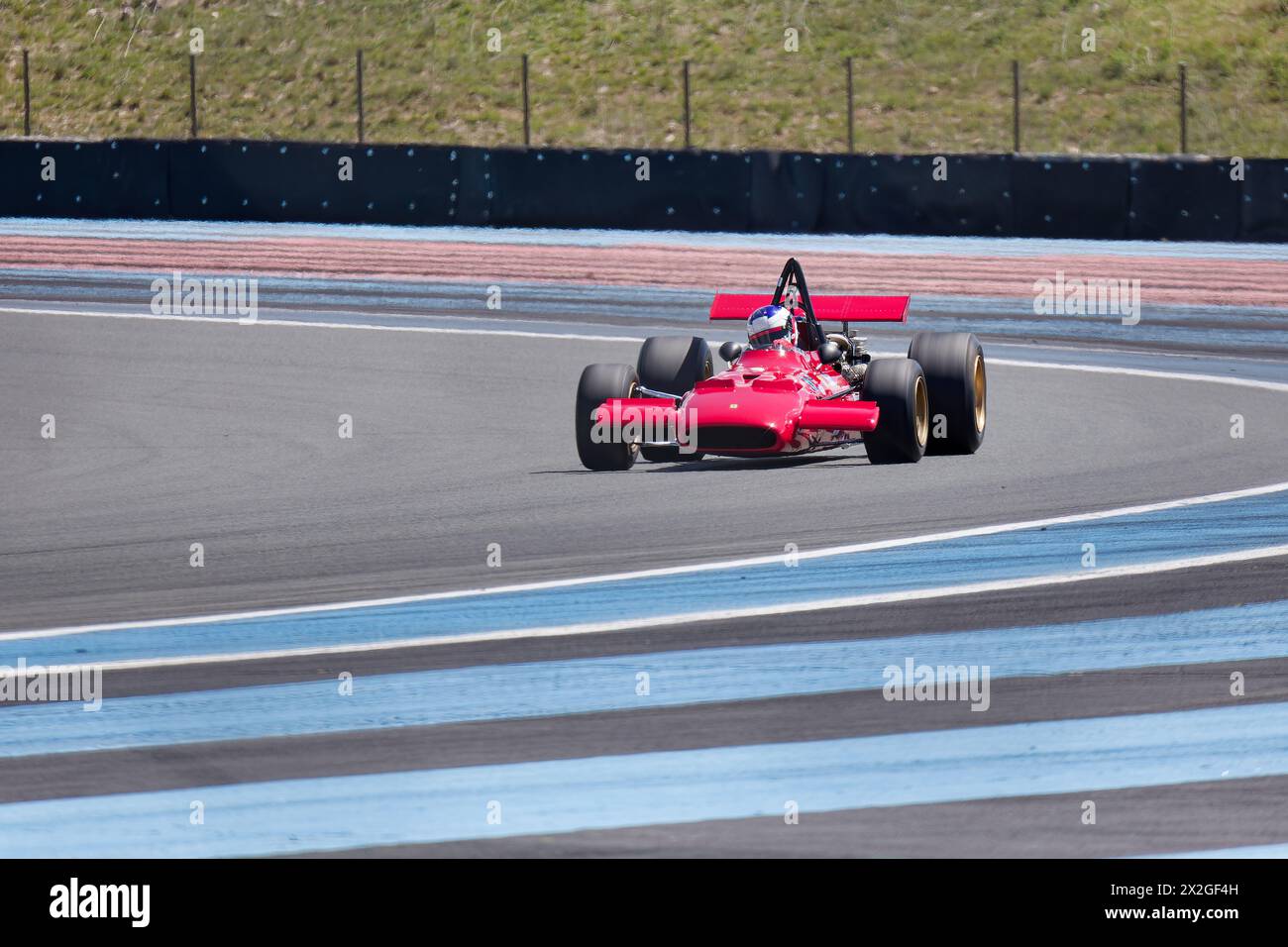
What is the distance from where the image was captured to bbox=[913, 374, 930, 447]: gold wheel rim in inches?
451

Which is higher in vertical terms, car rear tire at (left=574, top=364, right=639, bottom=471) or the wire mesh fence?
the wire mesh fence

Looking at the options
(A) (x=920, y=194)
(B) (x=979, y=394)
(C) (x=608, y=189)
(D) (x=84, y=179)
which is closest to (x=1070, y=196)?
(A) (x=920, y=194)

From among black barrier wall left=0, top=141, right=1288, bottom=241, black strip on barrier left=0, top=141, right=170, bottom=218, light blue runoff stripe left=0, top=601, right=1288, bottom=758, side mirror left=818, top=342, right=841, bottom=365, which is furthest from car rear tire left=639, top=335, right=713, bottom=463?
black strip on barrier left=0, top=141, right=170, bottom=218

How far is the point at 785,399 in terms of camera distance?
11.3 m

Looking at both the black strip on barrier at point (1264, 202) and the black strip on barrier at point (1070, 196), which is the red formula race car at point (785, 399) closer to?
the black strip on barrier at point (1264, 202)

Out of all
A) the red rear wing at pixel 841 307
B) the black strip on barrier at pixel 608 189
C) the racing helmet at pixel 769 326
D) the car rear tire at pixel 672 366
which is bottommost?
the car rear tire at pixel 672 366

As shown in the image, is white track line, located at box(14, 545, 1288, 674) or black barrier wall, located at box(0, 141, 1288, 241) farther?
black barrier wall, located at box(0, 141, 1288, 241)

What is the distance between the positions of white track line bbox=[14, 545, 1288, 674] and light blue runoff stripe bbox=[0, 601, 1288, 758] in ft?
1.41

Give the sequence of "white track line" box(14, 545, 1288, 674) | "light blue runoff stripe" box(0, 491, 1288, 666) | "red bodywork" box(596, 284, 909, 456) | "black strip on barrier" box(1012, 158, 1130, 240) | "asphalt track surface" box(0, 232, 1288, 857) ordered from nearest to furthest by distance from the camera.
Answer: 1. "asphalt track surface" box(0, 232, 1288, 857)
2. "white track line" box(14, 545, 1288, 674)
3. "light blue runoff stripe" box(0, 491, 1288, 666)
4. "red bodywork" box(596, 284, 909, 456)
5. "black strip on barrier" box(1012, 158, 1130, 240)

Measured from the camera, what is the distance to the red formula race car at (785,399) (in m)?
11.3

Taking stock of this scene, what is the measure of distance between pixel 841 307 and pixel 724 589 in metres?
4.39

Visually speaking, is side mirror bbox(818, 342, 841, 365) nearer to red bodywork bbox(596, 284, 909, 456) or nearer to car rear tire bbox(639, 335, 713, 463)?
red bodywork bbox(596, 284, 909, 456)

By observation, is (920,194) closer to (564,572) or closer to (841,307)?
(841,307)

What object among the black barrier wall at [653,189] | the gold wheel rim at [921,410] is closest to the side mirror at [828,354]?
the gold wheel rim at [921,410]
